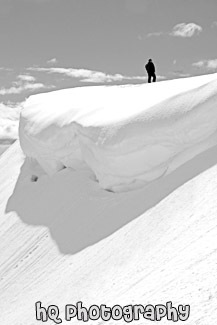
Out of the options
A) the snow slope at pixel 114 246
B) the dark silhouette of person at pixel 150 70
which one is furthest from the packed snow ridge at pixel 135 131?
the dark silhouette of person at pixel 150 70

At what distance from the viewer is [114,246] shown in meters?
8.30

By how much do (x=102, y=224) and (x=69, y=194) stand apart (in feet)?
8.32

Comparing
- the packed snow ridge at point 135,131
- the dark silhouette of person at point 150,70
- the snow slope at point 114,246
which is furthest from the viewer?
the dark silhouette of person at point 150,70

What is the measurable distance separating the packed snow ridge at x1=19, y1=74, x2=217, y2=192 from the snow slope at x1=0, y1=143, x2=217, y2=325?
37 centimetres

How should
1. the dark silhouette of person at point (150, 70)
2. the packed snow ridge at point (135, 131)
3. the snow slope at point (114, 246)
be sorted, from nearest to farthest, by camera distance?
the snow slope at point (114, 246) → the packed snow ridge at point (135, 131) → the dark silhouette of person at point (150, 70)

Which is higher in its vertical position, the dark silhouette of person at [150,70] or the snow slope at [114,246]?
the dark silhouette of person at [150,70]

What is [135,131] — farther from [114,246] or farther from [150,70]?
[150,70]

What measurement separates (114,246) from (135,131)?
2.54m

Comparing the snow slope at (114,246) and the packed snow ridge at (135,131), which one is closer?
the snow slope at (114,246)

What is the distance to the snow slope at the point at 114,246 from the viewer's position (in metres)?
5.45

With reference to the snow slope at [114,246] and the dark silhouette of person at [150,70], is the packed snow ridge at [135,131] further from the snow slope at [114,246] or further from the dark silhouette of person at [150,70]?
the dark silhouette of person at [150,70]

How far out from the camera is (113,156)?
9.70 m

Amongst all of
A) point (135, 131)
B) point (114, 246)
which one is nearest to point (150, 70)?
point (135, 131)

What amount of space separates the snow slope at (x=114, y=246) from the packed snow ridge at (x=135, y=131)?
365 mm
